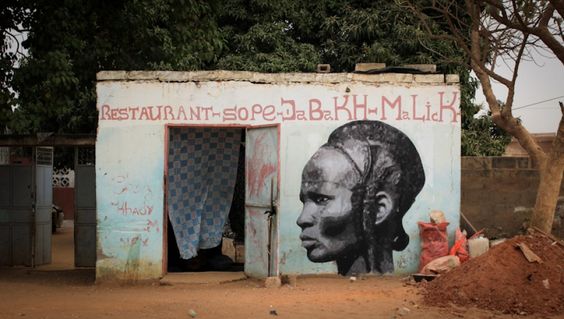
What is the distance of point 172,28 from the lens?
1218 centimetres

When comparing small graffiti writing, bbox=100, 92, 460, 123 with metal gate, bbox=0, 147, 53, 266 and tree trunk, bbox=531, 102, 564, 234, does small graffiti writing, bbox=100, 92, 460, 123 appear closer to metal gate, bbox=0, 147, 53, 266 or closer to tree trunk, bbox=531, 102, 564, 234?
tree trunk, bbox=531, 102, 564, 234

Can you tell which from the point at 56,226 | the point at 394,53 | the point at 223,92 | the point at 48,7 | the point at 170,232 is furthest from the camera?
the point at 56,226

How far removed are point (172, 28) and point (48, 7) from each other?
2.35m

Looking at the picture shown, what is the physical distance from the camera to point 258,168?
31.1ft

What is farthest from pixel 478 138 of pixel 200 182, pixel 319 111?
pixel 200 182

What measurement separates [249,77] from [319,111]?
1.07 m

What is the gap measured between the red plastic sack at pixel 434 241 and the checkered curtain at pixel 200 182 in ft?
10.2

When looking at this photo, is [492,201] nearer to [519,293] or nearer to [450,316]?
[519,293]

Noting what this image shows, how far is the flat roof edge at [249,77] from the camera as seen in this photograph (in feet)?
31.8

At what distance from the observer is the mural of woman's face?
9.71m

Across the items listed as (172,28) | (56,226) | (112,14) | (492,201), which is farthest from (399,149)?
(56,226)

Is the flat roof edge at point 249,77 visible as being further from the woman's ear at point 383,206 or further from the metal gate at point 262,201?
the woman's ear at point 383,206

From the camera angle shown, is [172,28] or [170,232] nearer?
[170,232]

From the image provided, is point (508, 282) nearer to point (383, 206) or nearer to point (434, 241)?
point (434, 241)
